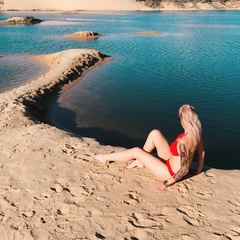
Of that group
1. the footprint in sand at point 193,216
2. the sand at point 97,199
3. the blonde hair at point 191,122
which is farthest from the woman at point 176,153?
the footprint in sand at point 193,216

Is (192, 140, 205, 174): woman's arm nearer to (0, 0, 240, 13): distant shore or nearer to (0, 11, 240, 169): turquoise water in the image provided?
(0, 11, 240, 169): turquoise water

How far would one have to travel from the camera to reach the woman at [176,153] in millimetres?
5375

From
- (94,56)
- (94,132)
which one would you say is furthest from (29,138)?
(94,56)

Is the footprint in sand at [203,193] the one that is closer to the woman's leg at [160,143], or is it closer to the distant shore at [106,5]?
the woman's leg at [160,143]

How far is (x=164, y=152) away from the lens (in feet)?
20.0

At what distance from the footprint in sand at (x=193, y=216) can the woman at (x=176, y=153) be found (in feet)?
1.98

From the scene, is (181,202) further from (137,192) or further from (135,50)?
(135,50)

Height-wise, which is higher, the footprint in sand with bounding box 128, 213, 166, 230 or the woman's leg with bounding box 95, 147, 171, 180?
the woman's leg with bounding box 95, 147, 171, 180

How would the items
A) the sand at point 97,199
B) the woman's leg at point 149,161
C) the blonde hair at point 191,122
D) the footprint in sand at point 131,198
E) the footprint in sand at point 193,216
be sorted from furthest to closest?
the woman's leg at point 149,161, the footprint in sand at point 131,198, the blonde hair at point 191,122, the footprint in sand at point 193,216, the sand at point 97,199

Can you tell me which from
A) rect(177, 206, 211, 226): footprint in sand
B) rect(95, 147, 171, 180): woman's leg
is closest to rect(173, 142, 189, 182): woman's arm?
rect(95, 147, 171, 180): woman's leg

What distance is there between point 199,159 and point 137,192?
1430 mm

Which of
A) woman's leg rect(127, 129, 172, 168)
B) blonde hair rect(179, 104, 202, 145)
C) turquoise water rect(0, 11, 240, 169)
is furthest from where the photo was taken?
turquoise water rect(0, 11, 240, 169)

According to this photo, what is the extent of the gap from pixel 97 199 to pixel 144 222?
111cm

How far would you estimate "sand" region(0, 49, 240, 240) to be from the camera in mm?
4895
